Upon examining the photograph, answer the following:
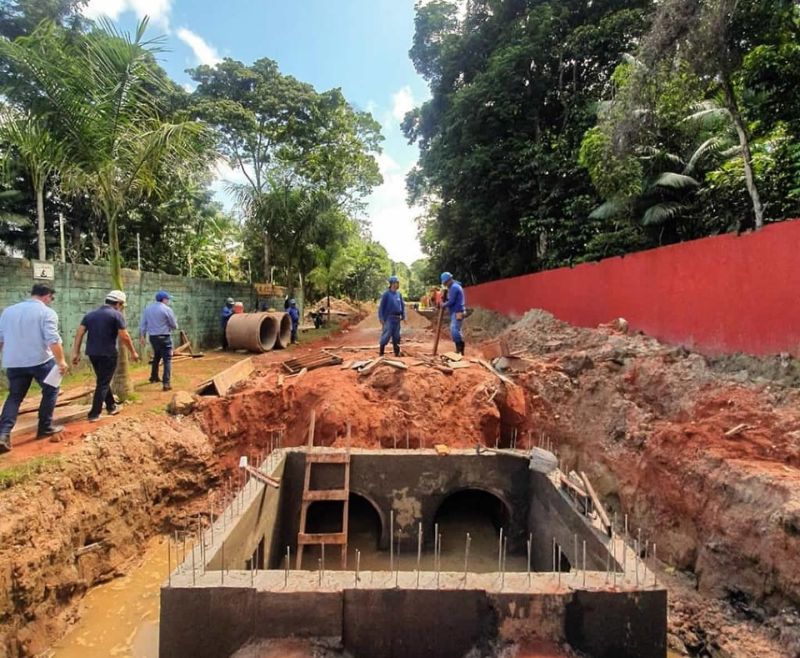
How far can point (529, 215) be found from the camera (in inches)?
654

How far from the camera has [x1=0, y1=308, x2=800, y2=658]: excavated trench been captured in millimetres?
4406

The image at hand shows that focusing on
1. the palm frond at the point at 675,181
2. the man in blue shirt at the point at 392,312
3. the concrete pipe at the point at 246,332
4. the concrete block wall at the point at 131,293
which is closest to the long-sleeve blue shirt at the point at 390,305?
the man in blue shirt at the point at 392,312

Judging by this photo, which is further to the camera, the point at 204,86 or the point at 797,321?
the point at 204,86

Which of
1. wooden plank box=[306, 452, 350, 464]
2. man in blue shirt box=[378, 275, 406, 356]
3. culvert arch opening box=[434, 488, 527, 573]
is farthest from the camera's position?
man in blue shirt box=[378, 275, 406, 356]

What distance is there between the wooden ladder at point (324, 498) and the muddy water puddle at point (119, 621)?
1.71m

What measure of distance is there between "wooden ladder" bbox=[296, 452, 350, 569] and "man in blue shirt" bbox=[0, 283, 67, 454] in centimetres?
332

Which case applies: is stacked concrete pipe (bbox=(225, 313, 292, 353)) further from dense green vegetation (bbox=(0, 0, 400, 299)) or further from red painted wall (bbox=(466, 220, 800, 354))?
red painted wall (bbox=(466, 220, 800, 354))

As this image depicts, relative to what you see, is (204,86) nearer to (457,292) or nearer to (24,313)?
(457,292)

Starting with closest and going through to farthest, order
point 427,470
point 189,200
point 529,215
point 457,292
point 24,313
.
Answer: point 24,313
point 427,470
point 457,292
point 529,215
point 189,200

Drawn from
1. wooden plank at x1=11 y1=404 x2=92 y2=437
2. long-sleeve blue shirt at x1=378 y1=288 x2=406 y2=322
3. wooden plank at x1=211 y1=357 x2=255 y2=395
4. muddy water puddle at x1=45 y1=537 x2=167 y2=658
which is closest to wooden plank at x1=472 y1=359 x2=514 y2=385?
long-sleeve blue shirt at x1=378 y1=288 x2=406 y2=322

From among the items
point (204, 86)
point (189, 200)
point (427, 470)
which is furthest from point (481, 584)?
point (189, 200)

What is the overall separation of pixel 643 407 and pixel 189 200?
1953 centimetres

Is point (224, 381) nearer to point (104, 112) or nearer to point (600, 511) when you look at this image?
point (104, 112)

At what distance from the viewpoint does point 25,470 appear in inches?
189
